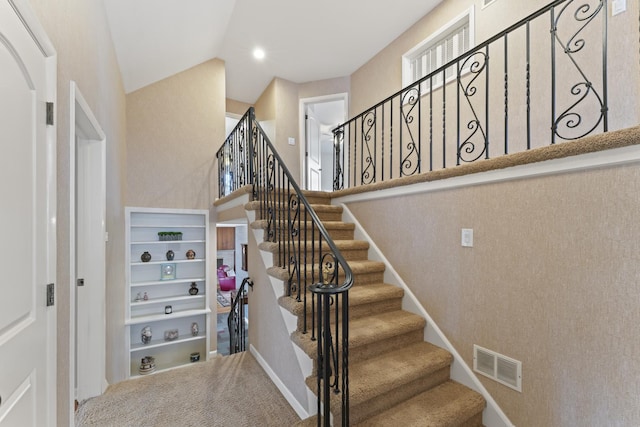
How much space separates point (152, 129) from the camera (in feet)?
13.4

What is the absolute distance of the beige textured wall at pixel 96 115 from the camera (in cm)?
137

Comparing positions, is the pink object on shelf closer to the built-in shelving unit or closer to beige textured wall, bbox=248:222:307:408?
the built-in shelving unit

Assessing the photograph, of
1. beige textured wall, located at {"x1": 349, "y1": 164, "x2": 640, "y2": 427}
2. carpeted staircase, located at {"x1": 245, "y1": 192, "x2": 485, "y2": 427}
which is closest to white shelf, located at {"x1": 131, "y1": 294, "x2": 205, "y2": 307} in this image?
carpeted staircase, located at {"x1": 245, "y1": 192, "x2": 485, "y2": 427}

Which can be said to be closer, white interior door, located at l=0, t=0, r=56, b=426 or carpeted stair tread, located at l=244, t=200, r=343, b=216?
white interior door, located at l=0, t=0, r=56, b=426

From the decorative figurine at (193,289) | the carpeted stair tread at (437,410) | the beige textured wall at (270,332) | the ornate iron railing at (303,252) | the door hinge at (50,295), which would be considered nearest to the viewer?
the door hinge at (50,295)

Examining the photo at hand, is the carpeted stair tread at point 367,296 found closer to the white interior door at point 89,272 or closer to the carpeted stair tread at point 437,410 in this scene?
the carpeted stair tread at point 437,410

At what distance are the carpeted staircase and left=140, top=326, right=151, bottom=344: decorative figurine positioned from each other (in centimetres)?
288

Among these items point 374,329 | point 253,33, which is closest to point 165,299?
point 374,329

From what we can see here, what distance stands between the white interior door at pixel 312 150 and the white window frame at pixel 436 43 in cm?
203

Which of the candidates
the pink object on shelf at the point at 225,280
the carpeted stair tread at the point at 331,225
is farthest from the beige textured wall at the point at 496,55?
the pink object on shelf at the point at 225,280

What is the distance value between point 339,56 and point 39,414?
196 inches

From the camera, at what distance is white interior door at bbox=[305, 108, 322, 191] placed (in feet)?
17.6

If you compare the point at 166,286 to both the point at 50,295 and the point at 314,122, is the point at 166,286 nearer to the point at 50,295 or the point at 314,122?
the point at 50,295

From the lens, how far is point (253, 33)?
159 inches
